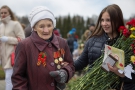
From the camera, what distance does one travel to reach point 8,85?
4.82 m

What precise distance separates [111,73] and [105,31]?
499mm

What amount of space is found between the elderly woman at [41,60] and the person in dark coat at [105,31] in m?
0.50

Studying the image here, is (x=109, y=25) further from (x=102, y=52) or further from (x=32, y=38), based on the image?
(x=32, y=38)

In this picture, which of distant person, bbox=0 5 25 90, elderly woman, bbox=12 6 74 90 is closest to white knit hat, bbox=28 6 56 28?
elderly woman, bbox=12 6 74 90

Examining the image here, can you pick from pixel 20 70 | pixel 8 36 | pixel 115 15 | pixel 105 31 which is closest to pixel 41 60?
pixel 20 70

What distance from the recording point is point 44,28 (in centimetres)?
259

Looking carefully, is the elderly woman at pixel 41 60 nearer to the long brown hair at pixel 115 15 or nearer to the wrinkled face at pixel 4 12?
the long brown hair at pixel 115 15

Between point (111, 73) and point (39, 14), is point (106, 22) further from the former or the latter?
point (39, 14)

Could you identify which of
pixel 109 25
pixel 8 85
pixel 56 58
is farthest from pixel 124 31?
pixel 8 85

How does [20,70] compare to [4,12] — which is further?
[4,12]

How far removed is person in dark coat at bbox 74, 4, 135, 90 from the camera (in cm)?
304

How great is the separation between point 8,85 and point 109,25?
2475mm

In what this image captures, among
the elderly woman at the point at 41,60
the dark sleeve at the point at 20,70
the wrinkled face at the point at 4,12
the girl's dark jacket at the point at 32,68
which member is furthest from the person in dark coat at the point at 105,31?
the wrinkled face at the point at 4,12

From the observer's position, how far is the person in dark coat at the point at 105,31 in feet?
9.97
